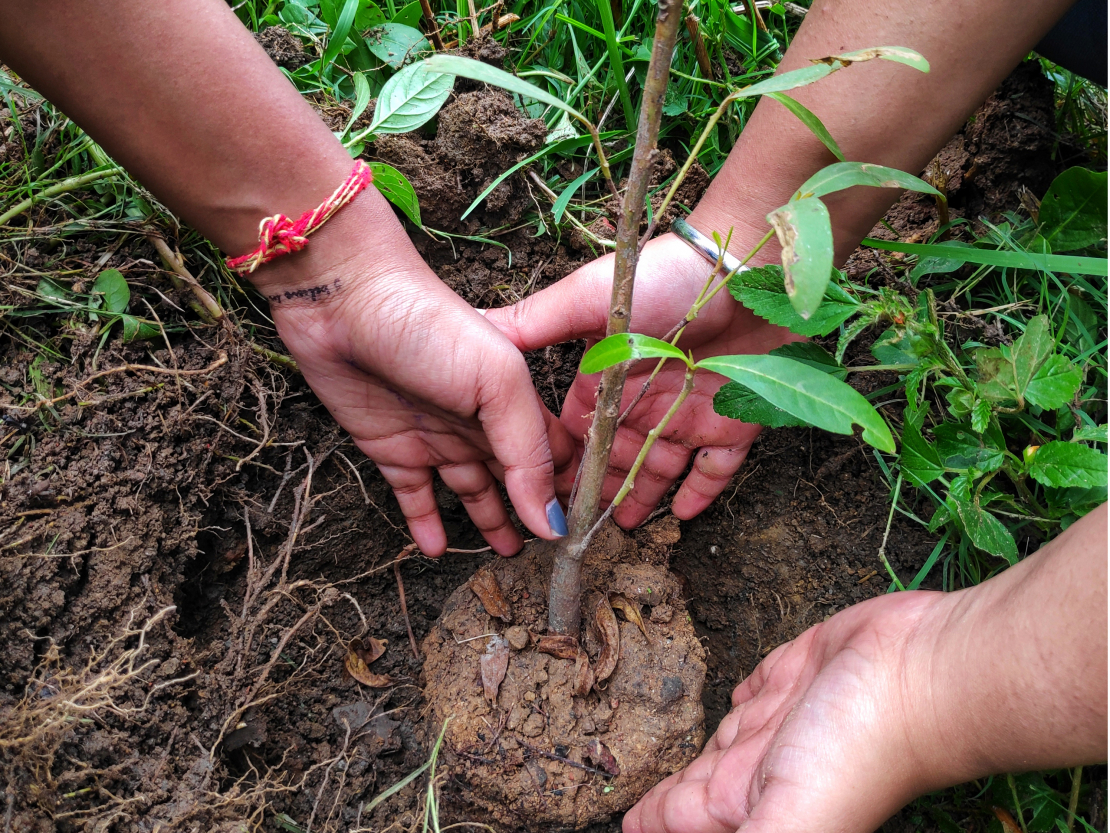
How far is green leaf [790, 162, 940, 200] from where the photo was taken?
0.85m

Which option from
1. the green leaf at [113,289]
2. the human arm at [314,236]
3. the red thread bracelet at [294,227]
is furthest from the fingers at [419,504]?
the green leaf at [113,289]

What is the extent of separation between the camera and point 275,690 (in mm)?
1477

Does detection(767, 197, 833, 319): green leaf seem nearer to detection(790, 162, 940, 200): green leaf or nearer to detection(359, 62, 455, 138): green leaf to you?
detection(790, 162, 940, 200): green leaf

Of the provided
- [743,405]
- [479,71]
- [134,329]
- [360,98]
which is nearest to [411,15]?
[360,98]

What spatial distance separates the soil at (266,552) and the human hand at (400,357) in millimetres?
152

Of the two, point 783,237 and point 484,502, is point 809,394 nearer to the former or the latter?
point 783,237

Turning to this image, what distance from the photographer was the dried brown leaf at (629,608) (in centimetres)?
162

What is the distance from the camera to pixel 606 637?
160 centimetres

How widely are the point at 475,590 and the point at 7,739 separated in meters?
0.89

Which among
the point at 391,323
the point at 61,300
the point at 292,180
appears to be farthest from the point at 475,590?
the point at 61,300

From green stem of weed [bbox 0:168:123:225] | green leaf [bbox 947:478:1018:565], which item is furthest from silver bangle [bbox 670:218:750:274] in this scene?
green stem of weed [bbox 0:168:123:225]

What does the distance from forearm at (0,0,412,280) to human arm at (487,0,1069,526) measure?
0.52 m

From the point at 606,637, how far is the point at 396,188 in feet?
3.68

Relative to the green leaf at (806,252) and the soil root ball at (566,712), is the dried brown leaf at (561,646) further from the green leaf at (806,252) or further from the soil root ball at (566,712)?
the green leaf at (806,252)
